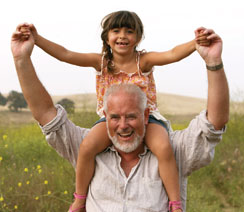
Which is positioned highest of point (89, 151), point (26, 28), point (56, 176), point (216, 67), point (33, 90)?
point (26, 28)

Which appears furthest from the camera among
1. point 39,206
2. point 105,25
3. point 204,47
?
point 39,206

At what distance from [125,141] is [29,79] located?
0.79 meters

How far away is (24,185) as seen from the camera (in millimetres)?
5086

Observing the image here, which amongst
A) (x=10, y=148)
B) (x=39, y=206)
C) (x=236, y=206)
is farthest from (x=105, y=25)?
(x=236, y=206)

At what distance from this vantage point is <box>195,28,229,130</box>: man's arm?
8.44 ft

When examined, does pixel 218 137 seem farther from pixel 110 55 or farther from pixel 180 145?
pixel 110 55

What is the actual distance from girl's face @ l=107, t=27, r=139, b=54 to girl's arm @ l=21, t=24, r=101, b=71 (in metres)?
0.18

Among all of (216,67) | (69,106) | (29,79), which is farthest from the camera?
(69,106)

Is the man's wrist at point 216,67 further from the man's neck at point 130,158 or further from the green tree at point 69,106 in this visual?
the green tree at point 69,106

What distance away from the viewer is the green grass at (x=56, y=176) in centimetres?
495

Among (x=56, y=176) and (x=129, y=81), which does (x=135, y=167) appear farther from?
(x=56, y=176)

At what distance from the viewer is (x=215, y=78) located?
257cm

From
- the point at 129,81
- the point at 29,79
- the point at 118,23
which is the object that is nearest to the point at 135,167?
the point at 129,81

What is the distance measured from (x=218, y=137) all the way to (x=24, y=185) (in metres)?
3.09
